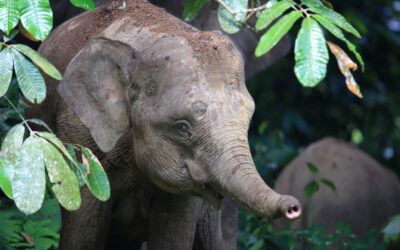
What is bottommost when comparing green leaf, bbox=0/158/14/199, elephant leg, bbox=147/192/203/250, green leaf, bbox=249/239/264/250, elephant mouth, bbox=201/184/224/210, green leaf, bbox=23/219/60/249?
green leaf, bbox=249/239/264/250

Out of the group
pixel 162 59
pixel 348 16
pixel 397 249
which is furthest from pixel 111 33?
pixel 348 16

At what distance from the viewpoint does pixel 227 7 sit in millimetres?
3236

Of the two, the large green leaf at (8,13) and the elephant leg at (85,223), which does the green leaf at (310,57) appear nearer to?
the large green leaf at (8,13)

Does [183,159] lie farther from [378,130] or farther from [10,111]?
[378,130]

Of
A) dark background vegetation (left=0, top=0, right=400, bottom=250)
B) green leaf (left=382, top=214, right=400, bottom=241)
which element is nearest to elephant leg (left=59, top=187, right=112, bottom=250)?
green leaf (left=382, top=214, right=400, bottom=241)

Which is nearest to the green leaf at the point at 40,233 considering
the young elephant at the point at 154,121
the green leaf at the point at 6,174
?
the young elephant at the point at 154,121

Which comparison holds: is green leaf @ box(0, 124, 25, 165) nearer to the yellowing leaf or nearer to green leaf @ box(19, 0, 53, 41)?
green leaf @ box(19, 0, 53, 41)

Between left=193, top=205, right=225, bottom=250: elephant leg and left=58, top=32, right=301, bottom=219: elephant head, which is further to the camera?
left=193, top=205, right=225, bottom=250: elephant leg

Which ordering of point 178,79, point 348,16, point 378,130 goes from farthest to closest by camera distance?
1. point 378,130
2. point 348,16
3. point 178,79

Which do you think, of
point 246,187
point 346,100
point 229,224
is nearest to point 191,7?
point 246,187

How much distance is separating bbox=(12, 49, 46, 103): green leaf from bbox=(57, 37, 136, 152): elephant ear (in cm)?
29

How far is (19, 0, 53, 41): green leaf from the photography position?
286cm

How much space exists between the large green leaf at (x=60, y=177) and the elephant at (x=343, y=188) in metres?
3.72

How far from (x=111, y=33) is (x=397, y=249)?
4.17 m
